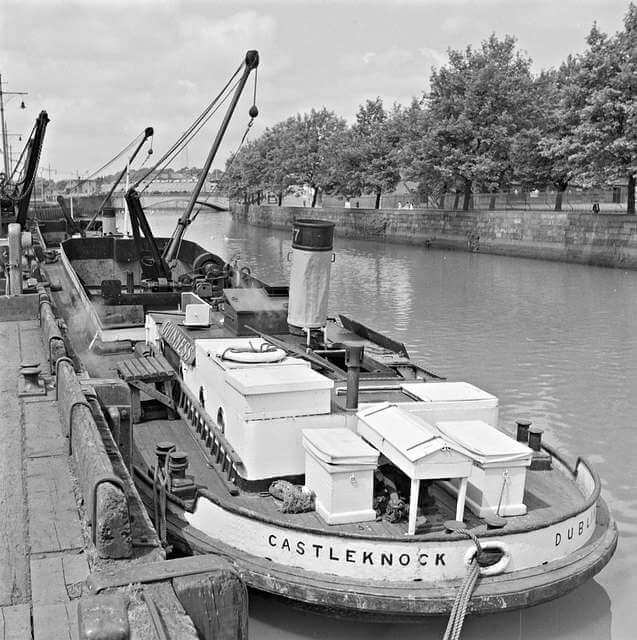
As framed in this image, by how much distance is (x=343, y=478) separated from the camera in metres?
7.46

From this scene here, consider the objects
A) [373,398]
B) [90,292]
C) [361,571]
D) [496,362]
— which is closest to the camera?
[361,571]

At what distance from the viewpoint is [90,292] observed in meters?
23.7

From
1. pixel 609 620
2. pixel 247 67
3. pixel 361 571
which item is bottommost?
pixel 609 620

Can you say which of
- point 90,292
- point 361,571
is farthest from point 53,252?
point 361,571

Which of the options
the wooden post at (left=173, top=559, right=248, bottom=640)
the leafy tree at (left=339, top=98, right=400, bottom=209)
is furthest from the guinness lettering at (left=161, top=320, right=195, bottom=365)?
the leafy tree at (left=339, top=98, right=400, bottom=209)

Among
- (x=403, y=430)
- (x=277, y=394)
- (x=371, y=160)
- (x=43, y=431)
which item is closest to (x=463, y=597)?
(x=403, y=430)

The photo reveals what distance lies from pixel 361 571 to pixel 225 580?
3236mm

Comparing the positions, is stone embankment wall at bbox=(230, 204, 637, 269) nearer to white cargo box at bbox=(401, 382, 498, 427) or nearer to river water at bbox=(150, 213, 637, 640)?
river water at bbox=(150, 213, 637, 640)

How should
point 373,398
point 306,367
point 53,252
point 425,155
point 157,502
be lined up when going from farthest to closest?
point 425,155
point 53,252
point 373,398
point 306,367
point 157,502

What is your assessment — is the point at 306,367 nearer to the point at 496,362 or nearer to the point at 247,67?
the point at 496,362

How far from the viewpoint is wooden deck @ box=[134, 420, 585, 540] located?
7371 mm

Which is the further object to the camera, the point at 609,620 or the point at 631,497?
the point at 631,497

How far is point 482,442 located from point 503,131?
45.1 m

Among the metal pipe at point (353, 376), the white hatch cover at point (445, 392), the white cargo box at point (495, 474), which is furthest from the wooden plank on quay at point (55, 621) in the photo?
the white hatch cover at point (445, 392)
